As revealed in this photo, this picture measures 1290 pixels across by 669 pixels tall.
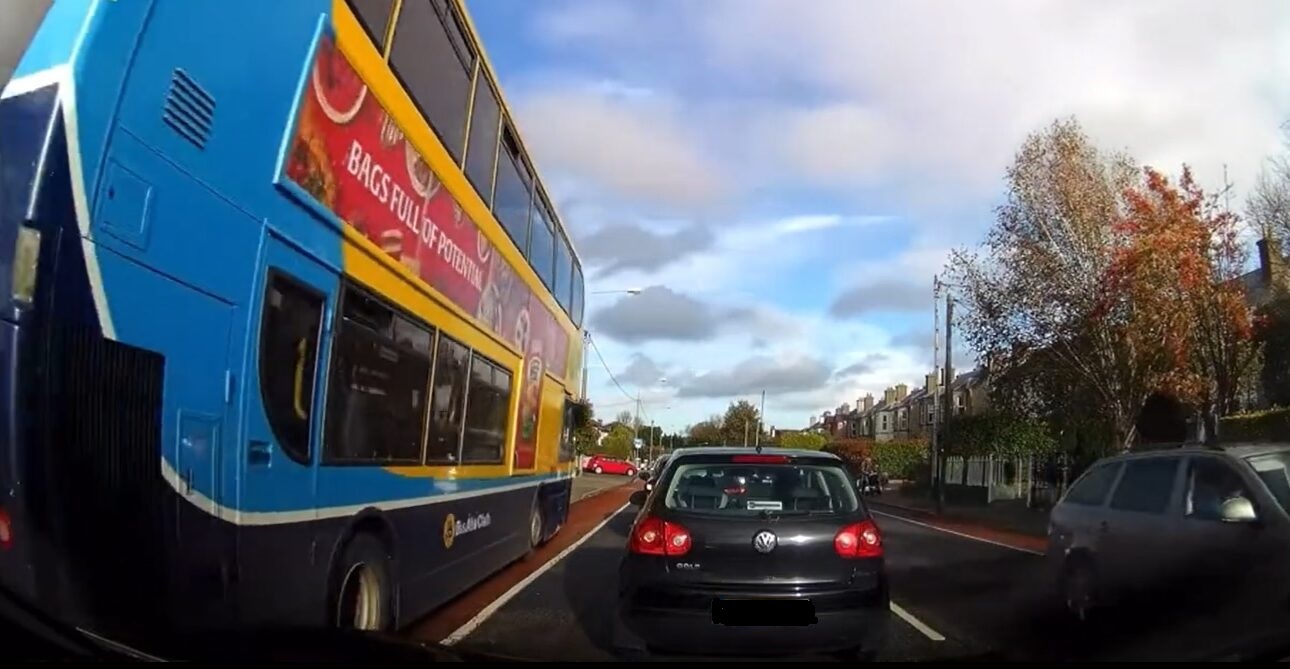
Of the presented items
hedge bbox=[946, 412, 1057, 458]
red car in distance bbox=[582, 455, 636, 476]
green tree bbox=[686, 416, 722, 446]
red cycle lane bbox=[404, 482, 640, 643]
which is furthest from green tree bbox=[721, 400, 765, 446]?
red cycle lane bbox=[404, 482, 640, 643]

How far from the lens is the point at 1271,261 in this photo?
2444 centimetres

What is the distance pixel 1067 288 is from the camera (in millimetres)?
23688

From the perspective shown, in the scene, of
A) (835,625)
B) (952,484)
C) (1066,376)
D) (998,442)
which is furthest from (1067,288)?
(835,625)

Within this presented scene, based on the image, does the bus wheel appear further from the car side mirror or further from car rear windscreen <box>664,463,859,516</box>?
the car side mirror

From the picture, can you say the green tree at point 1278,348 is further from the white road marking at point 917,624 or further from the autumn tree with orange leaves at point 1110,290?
the white road marking at point 917,624

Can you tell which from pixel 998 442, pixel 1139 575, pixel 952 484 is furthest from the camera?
pixel 952 484

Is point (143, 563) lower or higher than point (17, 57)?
lower

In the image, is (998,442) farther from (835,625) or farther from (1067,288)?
(835,625)

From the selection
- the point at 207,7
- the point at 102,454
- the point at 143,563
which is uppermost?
the point at 207,7

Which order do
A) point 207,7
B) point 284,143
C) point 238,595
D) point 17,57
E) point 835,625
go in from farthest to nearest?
1. point 835,625
2. point 284,143
3. point 238,595
4. point 207,7
5. point 17,57

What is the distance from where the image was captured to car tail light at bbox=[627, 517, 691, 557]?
6062 mm

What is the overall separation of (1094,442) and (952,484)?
1212 centimetres

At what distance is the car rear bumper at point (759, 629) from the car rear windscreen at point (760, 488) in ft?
2.04

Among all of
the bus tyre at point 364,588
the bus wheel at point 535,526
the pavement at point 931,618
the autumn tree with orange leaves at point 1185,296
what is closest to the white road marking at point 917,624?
the pavement at point 931,618
